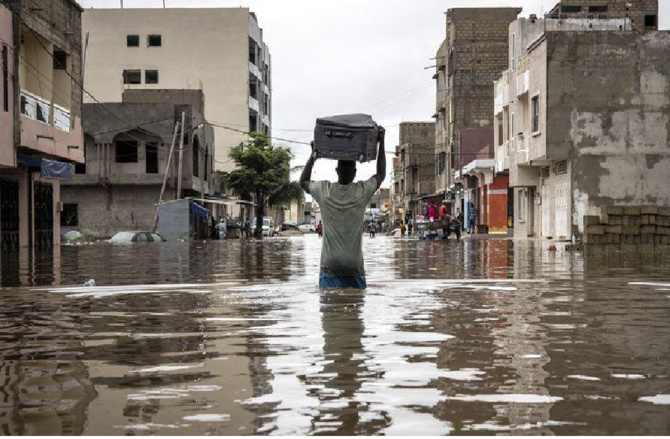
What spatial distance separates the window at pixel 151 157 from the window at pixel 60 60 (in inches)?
869

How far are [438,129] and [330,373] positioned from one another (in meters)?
75.3

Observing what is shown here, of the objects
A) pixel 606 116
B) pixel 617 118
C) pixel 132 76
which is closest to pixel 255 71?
pixel 132 76

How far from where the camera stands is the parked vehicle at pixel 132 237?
44328mm

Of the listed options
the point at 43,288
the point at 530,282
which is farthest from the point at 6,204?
the point at 530,282

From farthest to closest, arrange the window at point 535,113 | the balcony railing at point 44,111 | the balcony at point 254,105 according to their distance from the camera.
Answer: the balcony at point 254,105 < the window at point 535,113 < the balcony railing at point 44,111

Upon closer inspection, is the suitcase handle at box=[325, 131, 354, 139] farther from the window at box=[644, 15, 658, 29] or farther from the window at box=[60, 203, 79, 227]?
the window at box=[644, 15, 658, 29]

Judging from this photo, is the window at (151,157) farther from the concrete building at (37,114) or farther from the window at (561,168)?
the window at (561,168)

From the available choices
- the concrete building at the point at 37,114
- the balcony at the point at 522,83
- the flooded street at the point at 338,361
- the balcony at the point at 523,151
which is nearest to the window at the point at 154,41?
the concrete building at the point at 37,114

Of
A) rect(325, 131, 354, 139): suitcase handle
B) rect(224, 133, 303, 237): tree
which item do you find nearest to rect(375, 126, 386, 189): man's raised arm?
rect(325, 131, 354, 139): suitcase handle

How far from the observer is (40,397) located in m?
4.63

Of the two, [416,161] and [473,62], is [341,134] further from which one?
[416,161]

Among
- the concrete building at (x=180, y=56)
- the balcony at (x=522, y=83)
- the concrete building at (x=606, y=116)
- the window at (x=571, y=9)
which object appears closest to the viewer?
the concrete building at (x=606, y=116)

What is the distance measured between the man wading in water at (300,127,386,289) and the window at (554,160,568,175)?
29535mm

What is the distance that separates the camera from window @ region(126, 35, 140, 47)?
7919cm
